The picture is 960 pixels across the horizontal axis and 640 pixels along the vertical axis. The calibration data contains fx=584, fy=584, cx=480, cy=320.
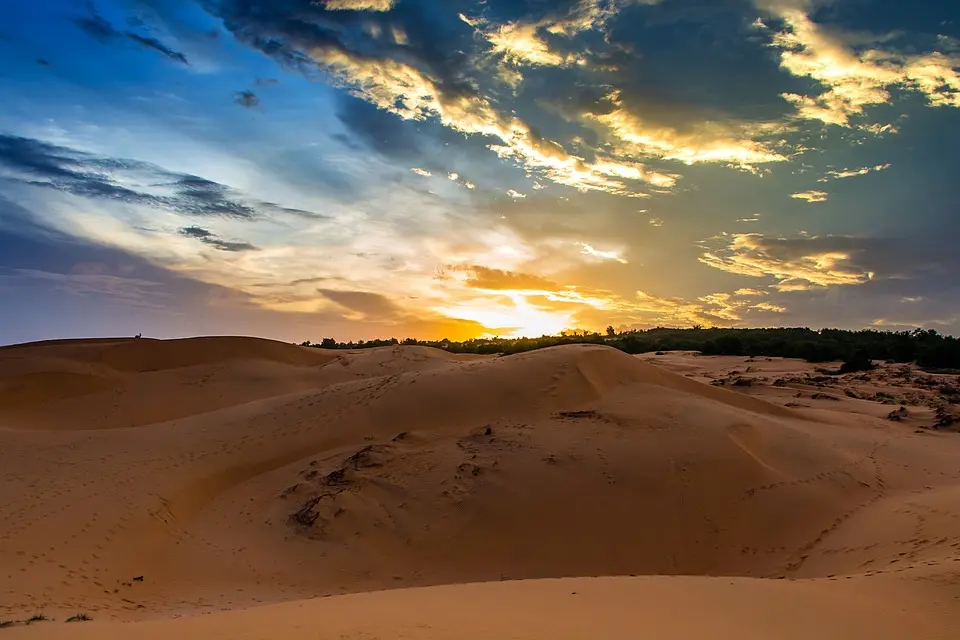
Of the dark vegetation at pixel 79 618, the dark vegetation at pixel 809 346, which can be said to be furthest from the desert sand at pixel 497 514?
the dark vegetation at pixel 809 346

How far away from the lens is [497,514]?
316 inches

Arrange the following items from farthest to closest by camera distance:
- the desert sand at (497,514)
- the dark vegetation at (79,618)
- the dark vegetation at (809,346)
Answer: the dark vegetation at (809,346) → the dark vegetation at (79,618) → the desert sand at (497,514)

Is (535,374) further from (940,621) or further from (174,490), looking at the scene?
(940,621)

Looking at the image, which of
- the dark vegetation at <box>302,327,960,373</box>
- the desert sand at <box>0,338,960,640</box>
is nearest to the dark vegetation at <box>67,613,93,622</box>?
the desert sand at <box>0,338,960,640</box>

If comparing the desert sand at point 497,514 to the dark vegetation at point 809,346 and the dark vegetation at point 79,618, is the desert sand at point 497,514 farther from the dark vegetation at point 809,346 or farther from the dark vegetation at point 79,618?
the dark vegetation at point 809,346

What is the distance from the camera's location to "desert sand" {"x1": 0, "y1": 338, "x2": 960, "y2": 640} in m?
4.60

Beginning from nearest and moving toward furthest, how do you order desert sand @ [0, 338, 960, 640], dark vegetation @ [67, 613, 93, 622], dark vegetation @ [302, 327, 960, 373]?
desert sand @ [0, 338, 960, 640]
dark vegetation @ [67, 613, 93, 622]
dark vegetation @ [302, 327, 960, 373]

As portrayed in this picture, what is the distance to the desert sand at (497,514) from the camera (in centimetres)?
460

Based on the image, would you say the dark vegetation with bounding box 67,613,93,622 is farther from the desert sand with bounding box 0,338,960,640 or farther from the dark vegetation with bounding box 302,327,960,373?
the dark vegetation with bounding box 302,327,960,373

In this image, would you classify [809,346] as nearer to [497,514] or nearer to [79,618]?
[497,514]

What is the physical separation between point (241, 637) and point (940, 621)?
4965 mm

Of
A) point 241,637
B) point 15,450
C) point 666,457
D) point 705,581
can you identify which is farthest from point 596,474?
point 15,450

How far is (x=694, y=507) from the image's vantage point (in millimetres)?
8188

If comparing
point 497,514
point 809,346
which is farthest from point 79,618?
point 809,346
